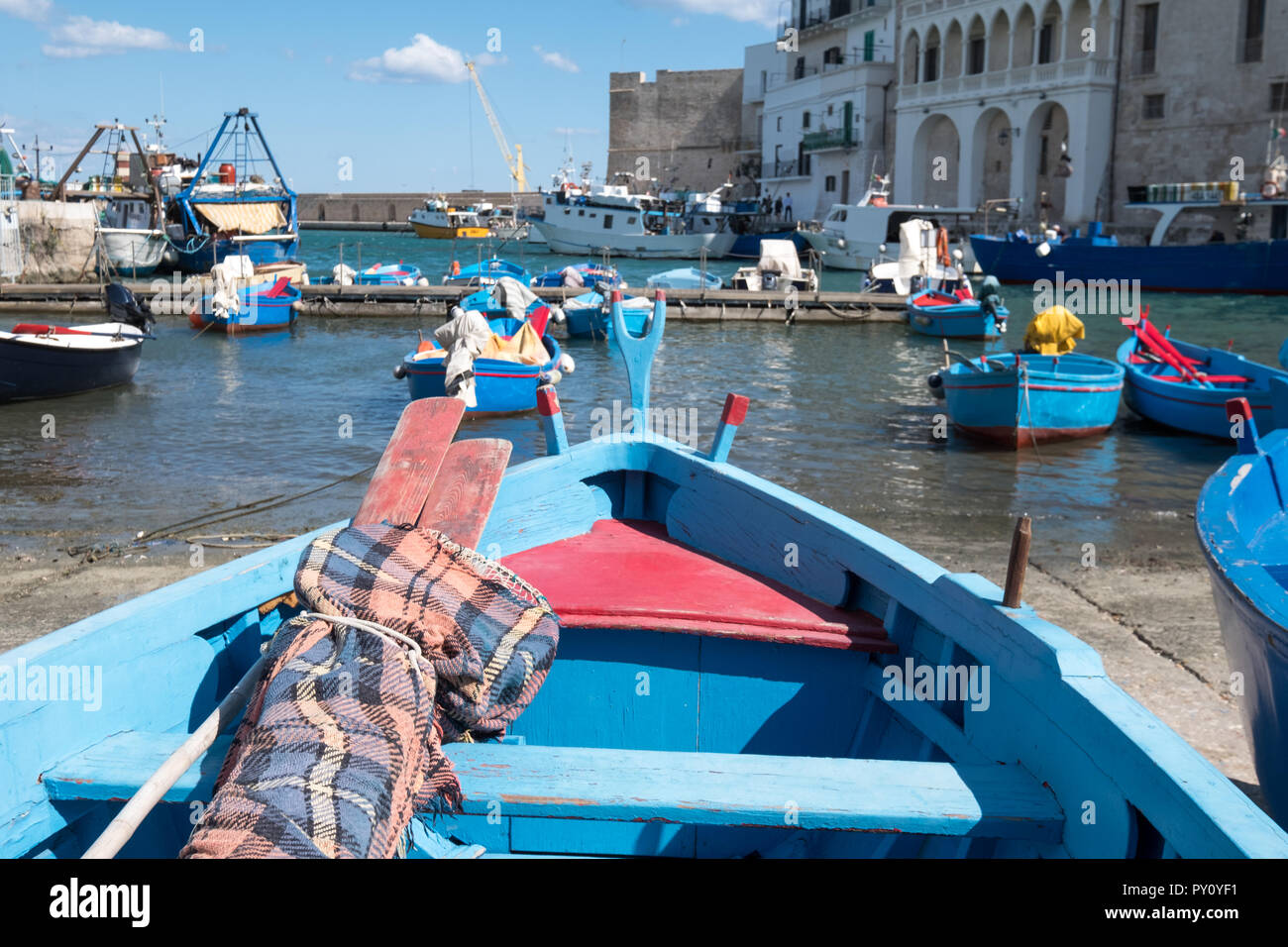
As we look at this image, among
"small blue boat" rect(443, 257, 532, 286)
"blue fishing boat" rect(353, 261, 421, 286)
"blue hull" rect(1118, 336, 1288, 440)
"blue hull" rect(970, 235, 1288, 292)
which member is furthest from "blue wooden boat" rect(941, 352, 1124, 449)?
"blue hull" rect(970, 235, 1288, 292)

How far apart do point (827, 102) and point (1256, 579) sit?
62995 millimetres

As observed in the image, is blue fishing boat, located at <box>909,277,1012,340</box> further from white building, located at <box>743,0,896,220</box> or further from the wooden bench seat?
white building, located at <box>743,0,896,220</box>

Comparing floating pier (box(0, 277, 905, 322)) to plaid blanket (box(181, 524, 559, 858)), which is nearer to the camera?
plaid blanket (box(181, 524, 559, 858))

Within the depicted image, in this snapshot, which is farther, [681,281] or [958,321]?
[681,281]

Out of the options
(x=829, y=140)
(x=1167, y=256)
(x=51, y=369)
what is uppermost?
(x=829, y=140)

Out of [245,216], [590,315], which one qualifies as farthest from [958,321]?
[245,216]

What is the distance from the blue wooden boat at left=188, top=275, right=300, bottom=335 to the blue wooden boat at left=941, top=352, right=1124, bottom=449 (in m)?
19.8

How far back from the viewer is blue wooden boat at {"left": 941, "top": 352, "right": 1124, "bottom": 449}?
1470 cm

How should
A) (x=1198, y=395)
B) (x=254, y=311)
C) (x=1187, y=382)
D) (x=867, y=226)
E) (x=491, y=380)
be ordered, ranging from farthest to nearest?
(x=867, y=226), (x=254, y=311), (x=491, y=380), (x=1187, y=382), (x=1198, y=395)

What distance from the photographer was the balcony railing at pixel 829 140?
5903 cm

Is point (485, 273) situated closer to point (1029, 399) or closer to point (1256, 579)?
point (1029, 399)

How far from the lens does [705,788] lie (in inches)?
110

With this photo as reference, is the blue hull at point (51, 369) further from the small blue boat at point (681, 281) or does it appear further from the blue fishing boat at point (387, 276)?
the small blue boat at point (681, 281)

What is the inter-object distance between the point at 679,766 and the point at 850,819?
0.49 meters
